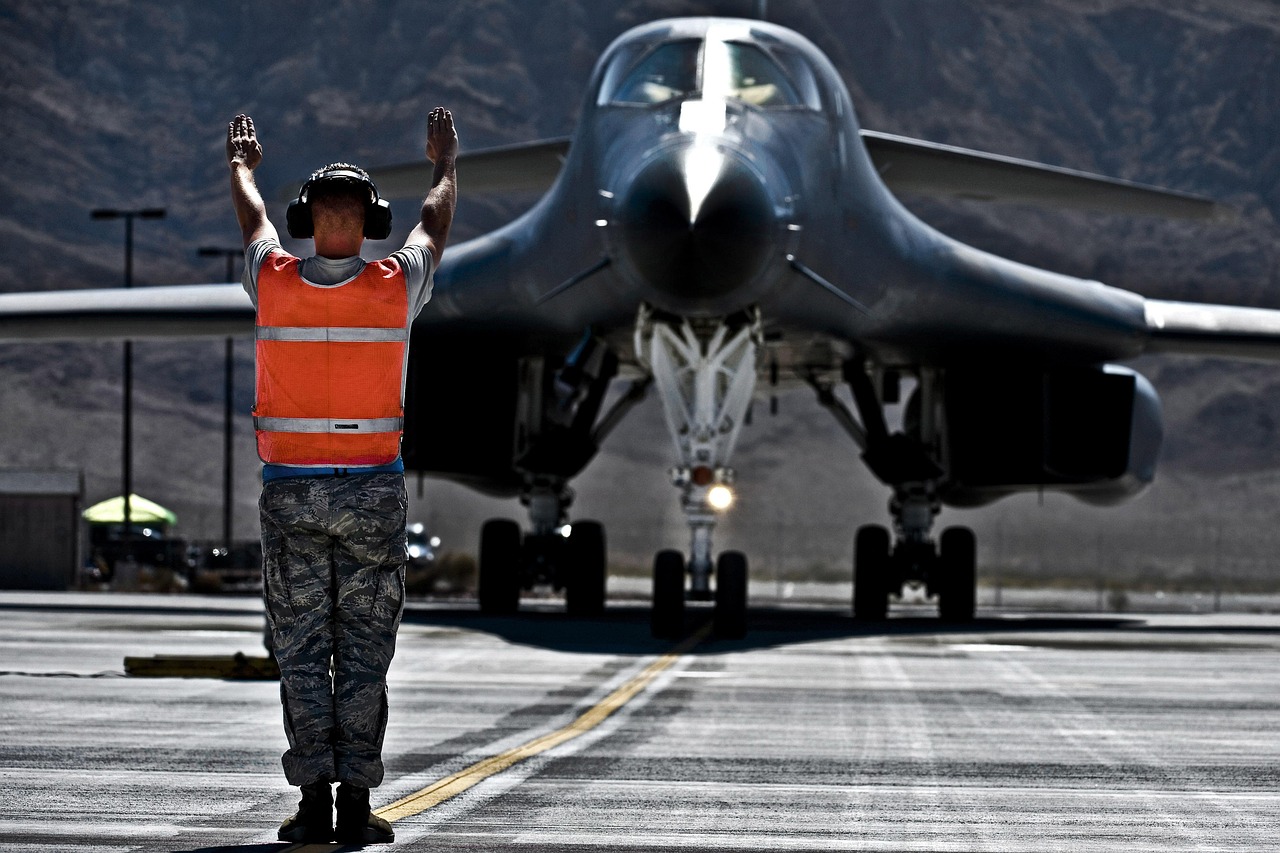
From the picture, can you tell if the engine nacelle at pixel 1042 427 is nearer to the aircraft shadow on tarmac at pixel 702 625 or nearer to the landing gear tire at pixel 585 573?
the aircraft shadow on tarmac at pixel 702 625

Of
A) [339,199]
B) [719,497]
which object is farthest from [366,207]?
[719,497]

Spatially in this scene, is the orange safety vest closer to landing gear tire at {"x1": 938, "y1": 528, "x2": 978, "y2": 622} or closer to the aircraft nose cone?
the aircraft nose cone

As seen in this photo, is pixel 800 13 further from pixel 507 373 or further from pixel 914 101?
pixel 507 373

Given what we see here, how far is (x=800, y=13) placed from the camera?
11750 centimetres

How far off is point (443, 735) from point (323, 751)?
2.70 metres

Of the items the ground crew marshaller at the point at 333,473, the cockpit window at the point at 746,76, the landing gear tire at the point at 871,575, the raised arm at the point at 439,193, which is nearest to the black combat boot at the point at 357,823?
the ground crew marshaller at the point at 333,473

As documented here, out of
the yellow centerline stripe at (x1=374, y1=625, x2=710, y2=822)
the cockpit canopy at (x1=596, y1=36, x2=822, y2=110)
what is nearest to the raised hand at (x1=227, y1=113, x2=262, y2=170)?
the yellow centerline stripe at (x1=374, y1=625, x2=710, y2=822)

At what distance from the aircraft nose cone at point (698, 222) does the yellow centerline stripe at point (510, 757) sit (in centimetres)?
358

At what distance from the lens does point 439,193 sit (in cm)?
484

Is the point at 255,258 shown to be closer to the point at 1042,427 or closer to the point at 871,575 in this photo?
the point at 871,575

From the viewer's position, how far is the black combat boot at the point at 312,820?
4.41 meters

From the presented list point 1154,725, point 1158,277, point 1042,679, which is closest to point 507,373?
point 1042,679

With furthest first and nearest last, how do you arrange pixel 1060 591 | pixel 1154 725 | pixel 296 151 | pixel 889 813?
pixel 296 151 < pixel 1060 591 < pixel 1154 725 < pixel 889 813

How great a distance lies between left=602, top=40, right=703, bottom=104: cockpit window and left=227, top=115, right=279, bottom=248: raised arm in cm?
932
